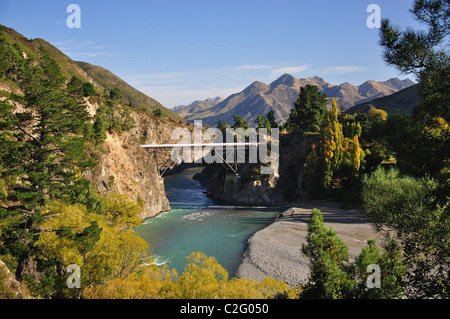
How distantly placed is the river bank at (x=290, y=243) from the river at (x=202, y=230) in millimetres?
1917

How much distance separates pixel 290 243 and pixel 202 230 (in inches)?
550

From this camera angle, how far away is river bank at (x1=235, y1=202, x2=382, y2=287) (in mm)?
27641

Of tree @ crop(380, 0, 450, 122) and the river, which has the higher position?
tree @ crop(380, 0, 450, 122)

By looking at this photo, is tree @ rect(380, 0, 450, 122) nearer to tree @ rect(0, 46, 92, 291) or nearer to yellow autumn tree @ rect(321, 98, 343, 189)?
tree @ rect(0, 46, 92, 291)

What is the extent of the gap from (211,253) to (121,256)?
615 inches

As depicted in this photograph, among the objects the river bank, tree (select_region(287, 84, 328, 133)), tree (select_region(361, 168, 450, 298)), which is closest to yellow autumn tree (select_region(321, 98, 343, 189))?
the river bank

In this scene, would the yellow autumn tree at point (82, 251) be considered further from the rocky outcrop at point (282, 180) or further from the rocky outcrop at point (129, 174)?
the rocky outcrop at point (282, 180)

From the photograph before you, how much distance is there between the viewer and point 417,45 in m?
9.85

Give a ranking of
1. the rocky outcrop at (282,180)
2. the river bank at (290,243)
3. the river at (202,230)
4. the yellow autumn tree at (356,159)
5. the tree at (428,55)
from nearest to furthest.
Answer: the tree at (428,55) → the river bank at (290,243) → the river at (202,230) → the yellow autumn tree at (356,159) → the rocky outcrop at (282,180)

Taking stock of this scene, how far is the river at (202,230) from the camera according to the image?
32.9 metres

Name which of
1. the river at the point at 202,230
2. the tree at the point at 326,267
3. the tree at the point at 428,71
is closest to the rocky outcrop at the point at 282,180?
the river at the point at 202,230

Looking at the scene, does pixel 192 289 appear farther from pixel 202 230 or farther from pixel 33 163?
pixel 202 230

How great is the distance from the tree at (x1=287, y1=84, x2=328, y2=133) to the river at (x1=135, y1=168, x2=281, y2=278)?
2430cm

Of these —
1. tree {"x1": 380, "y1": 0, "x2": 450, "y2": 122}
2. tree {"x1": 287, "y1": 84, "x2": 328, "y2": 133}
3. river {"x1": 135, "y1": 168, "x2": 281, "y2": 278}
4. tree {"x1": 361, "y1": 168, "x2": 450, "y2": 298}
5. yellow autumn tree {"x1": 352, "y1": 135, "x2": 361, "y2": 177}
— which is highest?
tree {"x1": 287, "y1": 84, "x2": 328, "y2": 133}
